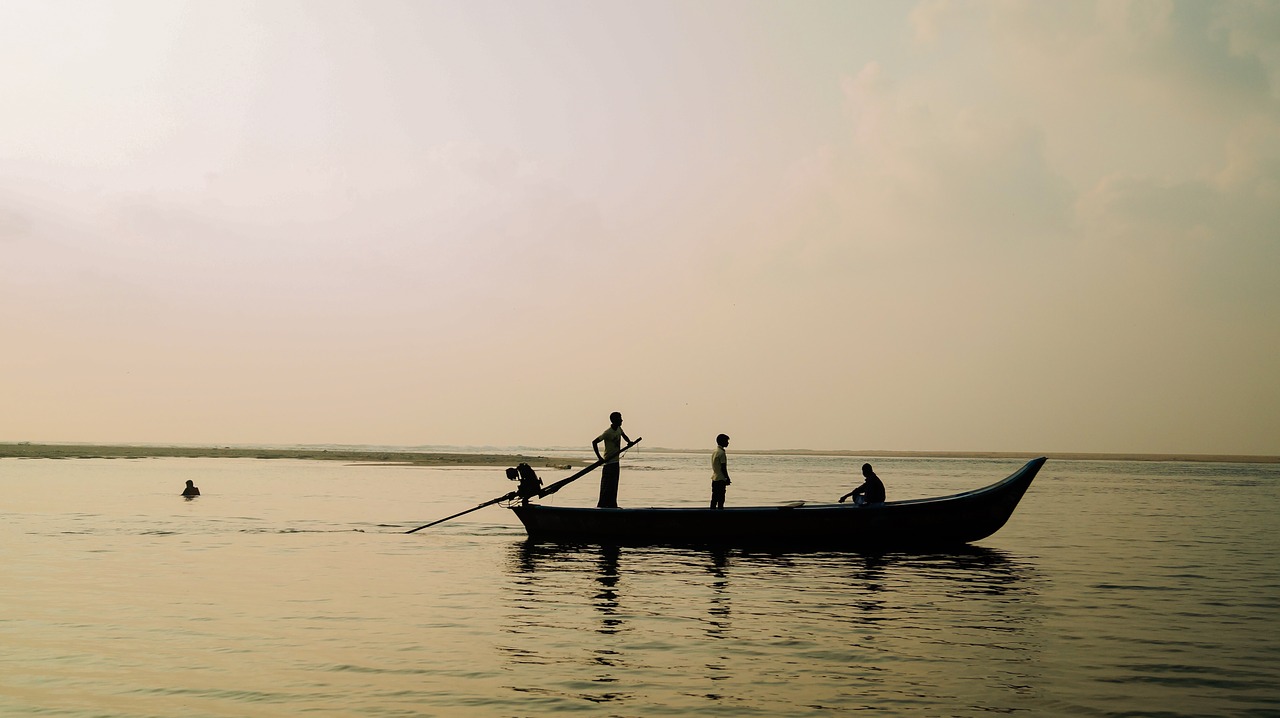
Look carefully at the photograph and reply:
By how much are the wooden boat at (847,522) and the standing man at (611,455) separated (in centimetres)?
82

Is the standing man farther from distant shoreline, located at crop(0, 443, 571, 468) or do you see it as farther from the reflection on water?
distant shoreline, located at crop(0, 443, 571, 468)

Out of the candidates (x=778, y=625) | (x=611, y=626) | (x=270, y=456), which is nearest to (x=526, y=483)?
(x=611, y=626)

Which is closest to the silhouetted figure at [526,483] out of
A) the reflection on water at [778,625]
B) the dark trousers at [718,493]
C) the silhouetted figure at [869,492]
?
the reflection on water at [778,625]

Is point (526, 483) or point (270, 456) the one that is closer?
point (526, 483)

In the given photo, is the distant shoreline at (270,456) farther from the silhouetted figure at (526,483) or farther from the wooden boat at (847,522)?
the wooden boat at (847,522)

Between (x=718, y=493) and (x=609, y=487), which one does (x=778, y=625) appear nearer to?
(x=718, y=493)

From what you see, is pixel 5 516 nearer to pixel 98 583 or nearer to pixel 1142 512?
pixel 98 583

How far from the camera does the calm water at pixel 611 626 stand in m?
8.98

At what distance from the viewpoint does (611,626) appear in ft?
41.0

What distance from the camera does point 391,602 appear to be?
47.3 feet

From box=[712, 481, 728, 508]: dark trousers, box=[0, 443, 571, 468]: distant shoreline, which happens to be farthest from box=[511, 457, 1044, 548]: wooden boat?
box=[0, 443, 571, 468]: distant shoreline

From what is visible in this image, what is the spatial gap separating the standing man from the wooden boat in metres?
0.82

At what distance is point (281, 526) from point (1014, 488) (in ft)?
63.1

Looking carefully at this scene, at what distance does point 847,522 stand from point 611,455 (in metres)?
5.42
